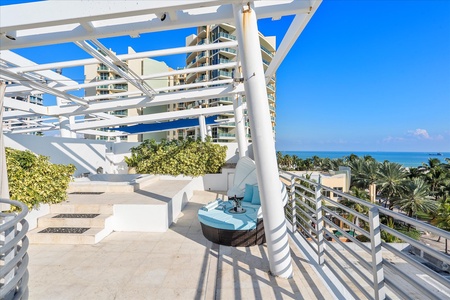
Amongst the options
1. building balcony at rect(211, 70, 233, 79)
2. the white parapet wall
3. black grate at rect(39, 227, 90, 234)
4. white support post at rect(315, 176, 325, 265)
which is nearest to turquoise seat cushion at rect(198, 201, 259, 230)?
white support post at rect(315, 176, 325, 265)

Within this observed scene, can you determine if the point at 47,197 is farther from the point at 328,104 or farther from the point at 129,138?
the point at 328,104

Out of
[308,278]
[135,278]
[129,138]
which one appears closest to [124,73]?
[135,278]

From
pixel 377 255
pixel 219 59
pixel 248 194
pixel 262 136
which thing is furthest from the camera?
pixel 219 59

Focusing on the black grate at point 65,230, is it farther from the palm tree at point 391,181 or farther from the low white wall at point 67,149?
the palm tree at point 391,181

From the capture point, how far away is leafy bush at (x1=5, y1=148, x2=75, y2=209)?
537cm

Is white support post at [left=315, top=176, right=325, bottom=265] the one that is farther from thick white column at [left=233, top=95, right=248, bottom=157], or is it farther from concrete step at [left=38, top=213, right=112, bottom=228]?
thick white column at [left=233, top=95, right=248, bottom=157]

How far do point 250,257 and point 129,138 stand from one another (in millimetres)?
45366

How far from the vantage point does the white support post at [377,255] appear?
252cm

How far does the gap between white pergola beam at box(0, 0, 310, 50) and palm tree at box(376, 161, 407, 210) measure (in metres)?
26.6

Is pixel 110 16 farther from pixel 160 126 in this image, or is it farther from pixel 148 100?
pixel 160 126

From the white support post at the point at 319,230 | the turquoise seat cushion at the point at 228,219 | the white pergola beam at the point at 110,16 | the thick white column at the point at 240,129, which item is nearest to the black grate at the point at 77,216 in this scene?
the turquoise seat cushion at the point at 228,219

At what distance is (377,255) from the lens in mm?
2541

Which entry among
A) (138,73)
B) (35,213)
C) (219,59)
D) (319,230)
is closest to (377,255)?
(319,230)

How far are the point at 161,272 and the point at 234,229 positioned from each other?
1.62 metres
